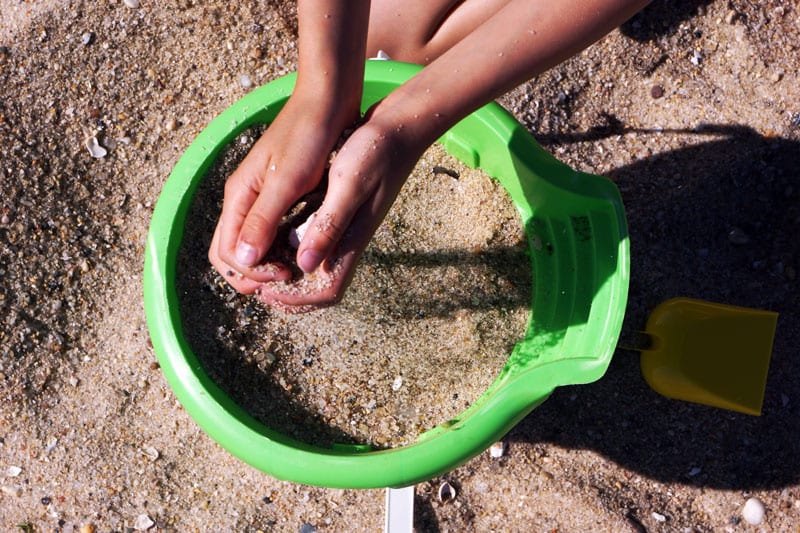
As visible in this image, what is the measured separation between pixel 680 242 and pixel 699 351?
0.19 m

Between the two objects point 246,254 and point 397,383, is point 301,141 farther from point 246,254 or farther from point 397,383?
point 397,383

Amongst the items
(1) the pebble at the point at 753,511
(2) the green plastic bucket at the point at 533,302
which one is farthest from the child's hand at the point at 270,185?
(1) the pebble at the point at 753,511

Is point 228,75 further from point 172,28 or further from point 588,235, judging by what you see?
point 588,235

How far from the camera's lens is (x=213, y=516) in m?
1.23

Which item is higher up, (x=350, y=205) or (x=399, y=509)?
(x=350, y=205)

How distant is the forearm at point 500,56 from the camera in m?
0.80

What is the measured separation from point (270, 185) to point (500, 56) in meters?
0.30

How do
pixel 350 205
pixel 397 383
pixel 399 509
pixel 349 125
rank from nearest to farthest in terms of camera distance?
pixel 350 205 < pixel 349 125 < pixel 397 383 < pixel 399 509

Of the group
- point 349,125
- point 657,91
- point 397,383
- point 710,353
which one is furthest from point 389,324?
point 657,91

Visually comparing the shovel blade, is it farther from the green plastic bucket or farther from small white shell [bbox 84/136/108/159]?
small white shell [bbox 84/136/108/159]

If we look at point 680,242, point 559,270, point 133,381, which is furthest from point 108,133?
point 680,242

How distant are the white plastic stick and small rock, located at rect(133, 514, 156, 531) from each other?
40 centimetres

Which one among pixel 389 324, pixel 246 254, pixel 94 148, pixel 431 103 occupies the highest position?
pixel 431 103

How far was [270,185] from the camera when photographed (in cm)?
83
